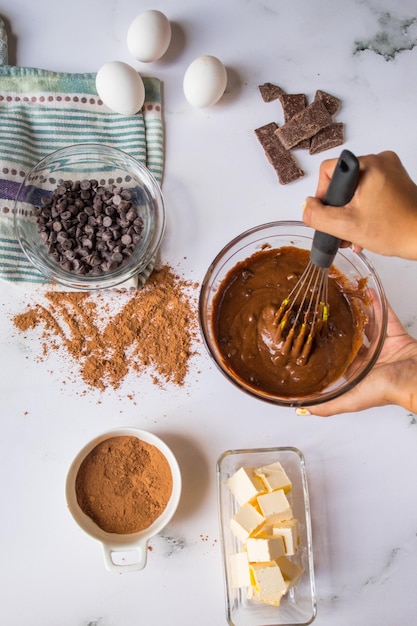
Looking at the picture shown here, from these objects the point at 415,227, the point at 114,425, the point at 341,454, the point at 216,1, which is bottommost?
the point at 341,454

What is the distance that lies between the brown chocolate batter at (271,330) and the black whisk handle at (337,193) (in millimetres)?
296

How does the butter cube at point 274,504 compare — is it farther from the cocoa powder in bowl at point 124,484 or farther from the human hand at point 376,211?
the human hand at point 376,211

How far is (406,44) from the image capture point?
1.97 metres

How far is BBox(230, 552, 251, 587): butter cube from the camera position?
165 cm

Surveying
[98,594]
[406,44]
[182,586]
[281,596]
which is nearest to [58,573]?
[98,594]

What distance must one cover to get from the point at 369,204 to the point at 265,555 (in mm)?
931

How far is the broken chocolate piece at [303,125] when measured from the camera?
1.86m

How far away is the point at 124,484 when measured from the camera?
68.5 inches

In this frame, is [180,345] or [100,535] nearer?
[100,535]

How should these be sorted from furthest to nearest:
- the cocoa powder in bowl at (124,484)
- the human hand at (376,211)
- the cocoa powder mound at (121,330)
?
the cocoa powder mound at (121,330), the cocoa powder in bowl at (124,484), the human hand at (376,211)

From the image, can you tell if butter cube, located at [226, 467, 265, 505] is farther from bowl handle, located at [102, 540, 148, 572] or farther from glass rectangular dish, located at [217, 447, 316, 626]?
bowl handle, located at [102, 540, 148, 572]

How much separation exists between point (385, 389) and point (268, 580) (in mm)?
598

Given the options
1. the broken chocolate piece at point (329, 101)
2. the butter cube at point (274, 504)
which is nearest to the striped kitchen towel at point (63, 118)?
the broken chocolate piece at point (329, 101)

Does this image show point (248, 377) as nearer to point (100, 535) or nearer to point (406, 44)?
point (100, 535)
